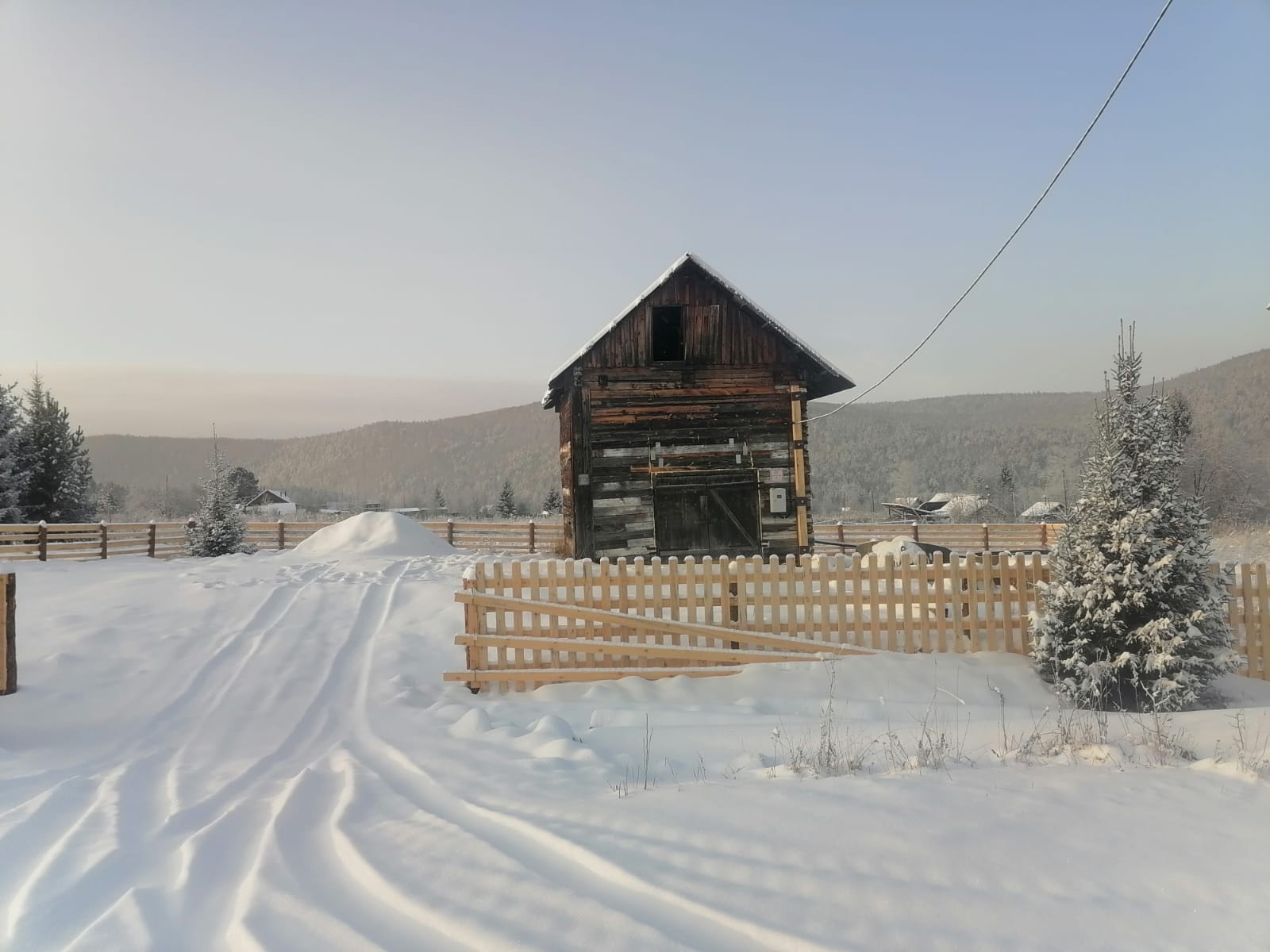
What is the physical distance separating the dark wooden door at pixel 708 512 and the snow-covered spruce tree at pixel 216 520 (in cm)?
1623

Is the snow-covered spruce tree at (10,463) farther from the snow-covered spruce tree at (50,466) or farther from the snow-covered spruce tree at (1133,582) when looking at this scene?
the snow-covered spruce tree at (1133,582)

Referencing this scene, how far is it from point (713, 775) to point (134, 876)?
3446mm

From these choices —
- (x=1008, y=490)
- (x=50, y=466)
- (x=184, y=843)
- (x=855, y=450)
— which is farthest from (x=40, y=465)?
(x=855, y=450)

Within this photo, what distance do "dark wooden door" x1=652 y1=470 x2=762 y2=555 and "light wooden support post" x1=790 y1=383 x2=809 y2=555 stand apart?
33.1 inches

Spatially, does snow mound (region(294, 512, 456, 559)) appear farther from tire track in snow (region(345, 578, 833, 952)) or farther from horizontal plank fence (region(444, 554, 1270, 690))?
tire track in snow (region(345, 578, 833, 952))

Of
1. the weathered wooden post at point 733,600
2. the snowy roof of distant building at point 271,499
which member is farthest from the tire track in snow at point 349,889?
the snowy roof of distant building at point 271,499

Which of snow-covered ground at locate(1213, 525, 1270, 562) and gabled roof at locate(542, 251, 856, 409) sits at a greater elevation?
gabled roof at locate(542, 251, 856, 409)

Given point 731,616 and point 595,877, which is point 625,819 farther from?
point 731,616

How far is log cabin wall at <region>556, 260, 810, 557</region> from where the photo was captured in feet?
50.9

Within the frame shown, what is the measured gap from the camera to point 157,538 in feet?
86.3

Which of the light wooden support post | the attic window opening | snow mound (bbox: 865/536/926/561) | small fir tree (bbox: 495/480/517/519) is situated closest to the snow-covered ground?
snow mound (bbox: 865/536/926/561)

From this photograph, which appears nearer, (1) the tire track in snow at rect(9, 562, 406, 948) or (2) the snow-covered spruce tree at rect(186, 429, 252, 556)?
(1) the tire track in snow at rect(9, 562, 406, 948)

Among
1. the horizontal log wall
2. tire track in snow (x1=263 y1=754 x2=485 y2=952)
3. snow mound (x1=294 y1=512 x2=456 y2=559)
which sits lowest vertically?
tire track in snow (x1=263 y1=754 x2=485 y2=952)

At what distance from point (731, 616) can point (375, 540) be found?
1594 centimetres
